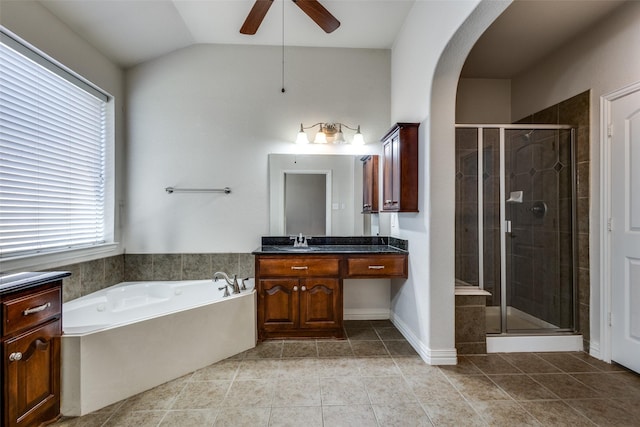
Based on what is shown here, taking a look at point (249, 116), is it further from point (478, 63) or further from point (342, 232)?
point (478, 63)

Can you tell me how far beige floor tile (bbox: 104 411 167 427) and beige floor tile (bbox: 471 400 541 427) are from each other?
1834mm

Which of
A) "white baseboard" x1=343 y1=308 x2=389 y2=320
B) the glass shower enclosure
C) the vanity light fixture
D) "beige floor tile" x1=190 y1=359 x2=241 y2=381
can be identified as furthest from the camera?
"white baseboard" x1=343 y1=308 x2=389 y2=320

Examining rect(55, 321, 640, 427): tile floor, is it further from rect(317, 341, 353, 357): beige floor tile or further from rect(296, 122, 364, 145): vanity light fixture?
rect(296, 122, 364, 145): vanity light fixture

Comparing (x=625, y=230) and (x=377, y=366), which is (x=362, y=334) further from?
(x=625, y=230)

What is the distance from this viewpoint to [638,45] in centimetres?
225

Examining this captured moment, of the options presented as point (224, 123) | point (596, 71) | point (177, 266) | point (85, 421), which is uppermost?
point (596, 71)

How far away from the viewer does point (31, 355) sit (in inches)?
65.1

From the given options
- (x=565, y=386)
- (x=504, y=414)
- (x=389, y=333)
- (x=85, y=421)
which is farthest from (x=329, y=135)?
(x=85, y=421)

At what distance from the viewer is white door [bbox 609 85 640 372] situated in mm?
2289

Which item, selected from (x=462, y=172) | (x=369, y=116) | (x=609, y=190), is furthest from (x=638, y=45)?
(x=369, y=116)

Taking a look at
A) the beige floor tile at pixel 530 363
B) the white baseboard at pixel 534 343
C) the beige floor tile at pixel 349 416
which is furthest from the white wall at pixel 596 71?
the beige floor tile at pixel 349 416

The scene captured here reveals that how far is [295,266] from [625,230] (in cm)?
255

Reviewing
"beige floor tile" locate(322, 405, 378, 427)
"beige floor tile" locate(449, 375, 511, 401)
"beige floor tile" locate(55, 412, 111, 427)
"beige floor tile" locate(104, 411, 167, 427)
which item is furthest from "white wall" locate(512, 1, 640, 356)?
"beige floor tile" locate(55, 412, 111, 427)

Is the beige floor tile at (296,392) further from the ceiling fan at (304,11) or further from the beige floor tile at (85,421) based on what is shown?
the ceiling fan at (304,11)
